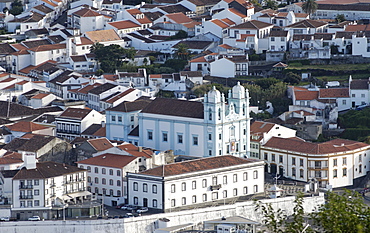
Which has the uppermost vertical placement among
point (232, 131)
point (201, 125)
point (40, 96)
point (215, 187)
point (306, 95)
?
point (306, 95)

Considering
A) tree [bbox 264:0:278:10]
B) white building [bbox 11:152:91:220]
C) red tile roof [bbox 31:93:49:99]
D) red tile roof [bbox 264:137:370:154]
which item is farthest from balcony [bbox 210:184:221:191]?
tree [bbox 264:0:278:10]

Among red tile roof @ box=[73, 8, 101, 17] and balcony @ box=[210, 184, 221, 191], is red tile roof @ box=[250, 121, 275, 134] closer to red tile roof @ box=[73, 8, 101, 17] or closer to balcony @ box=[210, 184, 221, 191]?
balcony @ box=[210, 184, 221, 191]

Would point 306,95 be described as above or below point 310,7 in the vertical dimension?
below

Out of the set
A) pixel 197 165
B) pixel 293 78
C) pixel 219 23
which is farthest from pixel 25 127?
pixel 219 23

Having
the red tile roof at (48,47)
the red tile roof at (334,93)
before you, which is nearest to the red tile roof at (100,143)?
the red tile roof at (334,93)

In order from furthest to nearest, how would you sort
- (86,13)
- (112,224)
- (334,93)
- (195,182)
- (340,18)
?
(86,13), (340,18), (334,93), (195,182), (112,224)

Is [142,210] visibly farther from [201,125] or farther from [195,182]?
[201,125]
